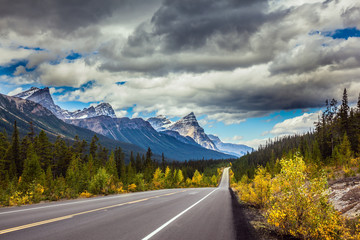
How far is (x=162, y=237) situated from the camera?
259 inches

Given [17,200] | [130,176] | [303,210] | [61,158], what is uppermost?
[61,158]

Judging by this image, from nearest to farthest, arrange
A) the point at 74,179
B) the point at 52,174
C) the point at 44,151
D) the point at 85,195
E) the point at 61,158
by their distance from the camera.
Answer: the point at 85,195
the point at 74,179
the point at 44,151
the point at 52,174
the point at 61,158

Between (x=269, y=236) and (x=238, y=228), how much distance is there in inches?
47.2

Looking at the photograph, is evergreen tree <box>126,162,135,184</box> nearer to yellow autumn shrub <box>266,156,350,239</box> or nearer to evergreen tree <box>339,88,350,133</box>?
yellow autumn shrub <box>266,156,350,239</box>

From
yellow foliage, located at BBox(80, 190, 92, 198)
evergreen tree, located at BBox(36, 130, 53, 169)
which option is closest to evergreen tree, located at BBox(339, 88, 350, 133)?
yellow foliage, located at BBox(80, 190, 92, 198)

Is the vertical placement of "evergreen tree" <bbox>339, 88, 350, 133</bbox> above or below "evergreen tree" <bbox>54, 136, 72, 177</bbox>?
above

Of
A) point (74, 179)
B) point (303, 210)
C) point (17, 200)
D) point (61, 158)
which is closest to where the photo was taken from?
point (303, 210)

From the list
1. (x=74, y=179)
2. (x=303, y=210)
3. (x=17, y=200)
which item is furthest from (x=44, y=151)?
(x=303, y=210)

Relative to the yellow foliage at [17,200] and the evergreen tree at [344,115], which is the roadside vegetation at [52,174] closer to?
the yellow foliage at [17,200]

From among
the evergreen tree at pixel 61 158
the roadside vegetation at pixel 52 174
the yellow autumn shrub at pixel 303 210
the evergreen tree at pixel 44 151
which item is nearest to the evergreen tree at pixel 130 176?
the roadside vegetation at pixel 52 174

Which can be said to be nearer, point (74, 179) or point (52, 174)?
point (74, 179)

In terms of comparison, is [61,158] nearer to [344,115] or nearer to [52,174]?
[52,174]

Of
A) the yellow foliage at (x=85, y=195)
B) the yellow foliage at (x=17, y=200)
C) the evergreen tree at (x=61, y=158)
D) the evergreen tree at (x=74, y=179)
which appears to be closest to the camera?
the yellow foliage at (x=17, y=200)

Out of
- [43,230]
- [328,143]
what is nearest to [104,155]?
[328,143]
